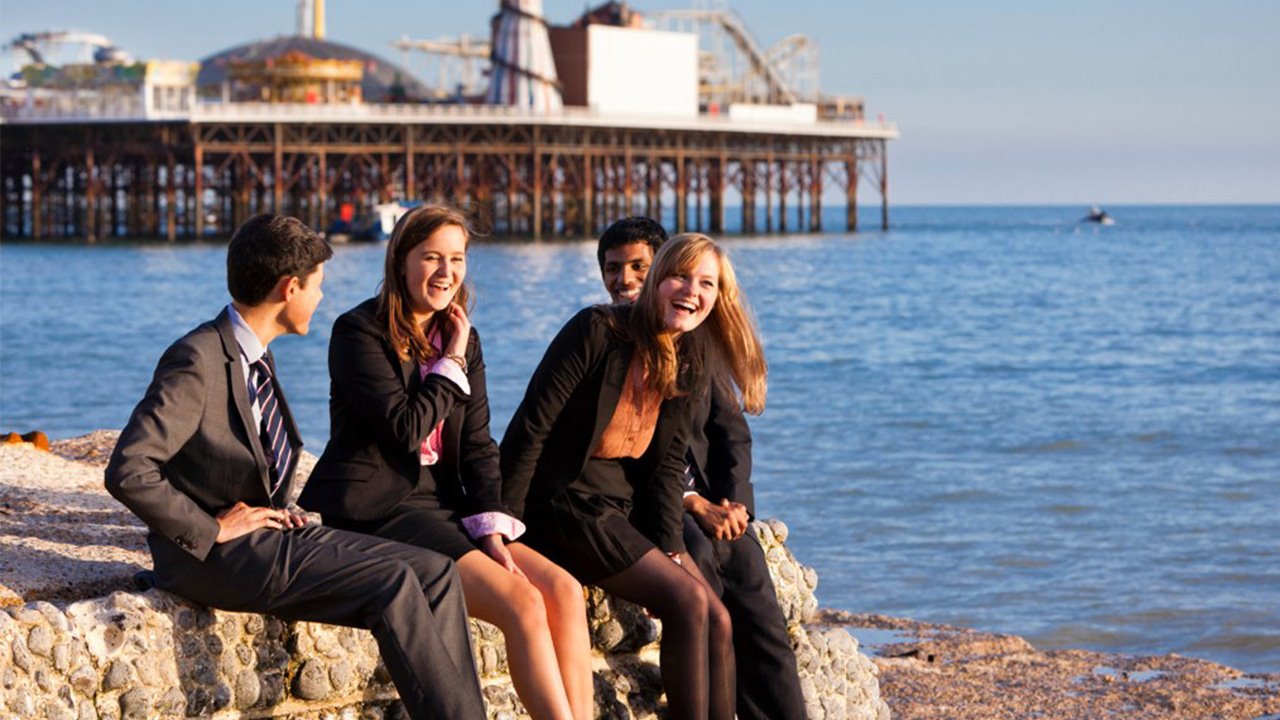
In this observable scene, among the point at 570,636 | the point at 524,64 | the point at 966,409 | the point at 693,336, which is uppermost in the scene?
the point at 524,64

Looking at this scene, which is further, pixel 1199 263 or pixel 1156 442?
pixel 1199 263

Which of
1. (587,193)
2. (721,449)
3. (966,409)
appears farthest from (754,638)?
(587,193)

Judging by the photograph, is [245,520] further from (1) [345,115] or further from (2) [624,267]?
(1) [345,115]

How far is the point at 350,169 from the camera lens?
6009cm

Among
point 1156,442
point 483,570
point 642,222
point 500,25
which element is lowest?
point 1156,442

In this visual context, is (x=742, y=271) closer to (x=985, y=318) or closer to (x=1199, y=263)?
(x=985, y=318)

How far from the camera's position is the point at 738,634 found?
18.0ft

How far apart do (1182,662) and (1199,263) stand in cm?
5443

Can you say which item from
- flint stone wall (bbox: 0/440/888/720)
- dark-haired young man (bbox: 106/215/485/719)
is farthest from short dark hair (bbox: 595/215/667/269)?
dark-haired young man (bbox: 106/215/485/719)

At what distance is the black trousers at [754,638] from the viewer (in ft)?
17.9

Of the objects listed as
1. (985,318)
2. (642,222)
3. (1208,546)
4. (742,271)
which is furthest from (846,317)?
(642,222)

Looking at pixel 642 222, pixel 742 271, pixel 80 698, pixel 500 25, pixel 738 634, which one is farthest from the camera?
pixel 500 25

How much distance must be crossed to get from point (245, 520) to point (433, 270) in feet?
2.75

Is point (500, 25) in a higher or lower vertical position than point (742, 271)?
higher
